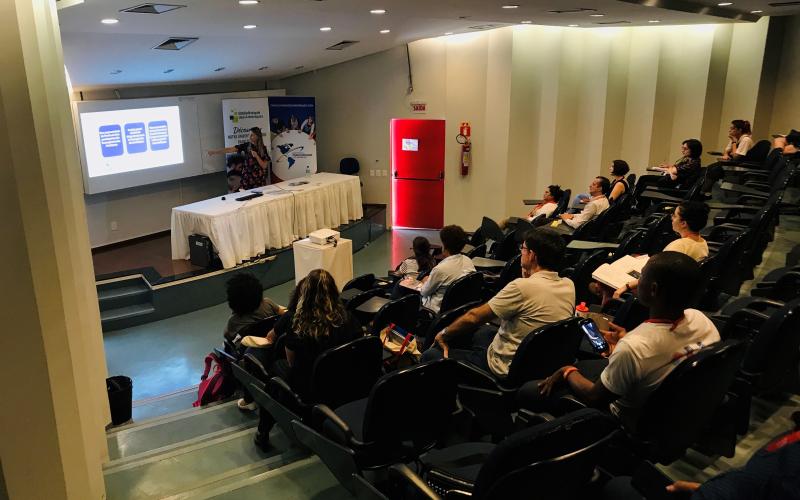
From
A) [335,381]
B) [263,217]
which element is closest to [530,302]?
[335,381]

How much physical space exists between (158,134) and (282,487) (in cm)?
785

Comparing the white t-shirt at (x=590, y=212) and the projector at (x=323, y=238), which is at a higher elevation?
the white t-shirt at (x=590, y=212)

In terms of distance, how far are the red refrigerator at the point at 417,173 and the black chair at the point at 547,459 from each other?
952 cm

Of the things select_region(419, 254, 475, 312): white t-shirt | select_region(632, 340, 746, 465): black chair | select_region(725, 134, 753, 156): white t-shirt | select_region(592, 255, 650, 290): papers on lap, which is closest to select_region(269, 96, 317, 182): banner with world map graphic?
select_region(725, 134, 753, 156): white t-shirt

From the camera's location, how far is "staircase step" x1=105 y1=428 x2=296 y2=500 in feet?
10.4

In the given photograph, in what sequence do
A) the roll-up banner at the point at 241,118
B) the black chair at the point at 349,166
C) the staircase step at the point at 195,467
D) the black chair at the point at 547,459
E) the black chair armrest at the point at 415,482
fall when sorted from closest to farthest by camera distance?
the black chair at the point at 547,459
the black chair armrest at the point at 415,482
the staircase step at the point at 195,467
the roll-up banner at the point at 241,118
the black chair at the point at 349,166

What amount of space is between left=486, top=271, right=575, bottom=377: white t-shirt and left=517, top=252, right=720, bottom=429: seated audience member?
62cm

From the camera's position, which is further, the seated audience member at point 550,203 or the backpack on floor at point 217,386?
the seated audience member at point 550,203

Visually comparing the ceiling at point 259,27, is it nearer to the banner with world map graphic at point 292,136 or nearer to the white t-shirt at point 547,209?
the banner with world map graphic at point 292,136

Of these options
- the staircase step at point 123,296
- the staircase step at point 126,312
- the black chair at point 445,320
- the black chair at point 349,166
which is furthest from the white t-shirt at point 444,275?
the black chair at point 349,166

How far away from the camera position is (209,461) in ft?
11.3

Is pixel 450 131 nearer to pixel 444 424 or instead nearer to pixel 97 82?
pixel 97 82

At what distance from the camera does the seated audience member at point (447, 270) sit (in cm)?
451

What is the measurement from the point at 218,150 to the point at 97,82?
7.68 feet
